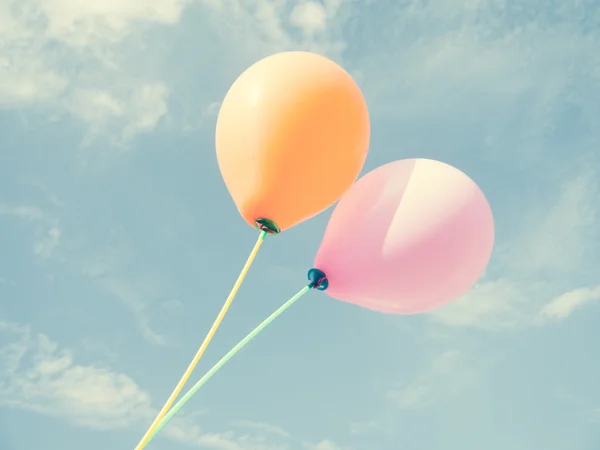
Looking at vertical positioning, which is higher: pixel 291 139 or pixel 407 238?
pixel 291 139

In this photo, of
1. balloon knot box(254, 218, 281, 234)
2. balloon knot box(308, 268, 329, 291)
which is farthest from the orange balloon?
balloon knot box(308, 268, 329, 291)

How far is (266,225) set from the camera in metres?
5.21

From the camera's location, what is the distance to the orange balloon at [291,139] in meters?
5.06

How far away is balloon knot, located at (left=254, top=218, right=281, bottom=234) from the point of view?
5.20 meters

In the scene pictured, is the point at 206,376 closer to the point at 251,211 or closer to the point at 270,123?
the point at 251,211

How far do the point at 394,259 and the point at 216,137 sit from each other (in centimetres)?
195

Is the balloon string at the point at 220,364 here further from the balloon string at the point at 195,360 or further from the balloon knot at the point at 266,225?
the balloon knot at the point at 266,225

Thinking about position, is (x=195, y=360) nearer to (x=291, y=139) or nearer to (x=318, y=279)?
(x=318, y=279)

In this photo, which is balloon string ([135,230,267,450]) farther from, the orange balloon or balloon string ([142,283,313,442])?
the orange balloon

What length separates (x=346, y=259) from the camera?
5.61 m

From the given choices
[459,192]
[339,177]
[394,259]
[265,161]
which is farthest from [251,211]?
[459,192]

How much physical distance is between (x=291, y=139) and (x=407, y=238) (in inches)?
54.0

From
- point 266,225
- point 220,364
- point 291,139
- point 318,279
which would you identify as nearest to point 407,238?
point 318,279

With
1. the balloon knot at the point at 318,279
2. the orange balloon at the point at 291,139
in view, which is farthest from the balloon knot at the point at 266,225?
the balloon knot at the point at 318,279
